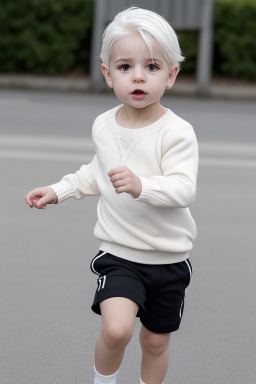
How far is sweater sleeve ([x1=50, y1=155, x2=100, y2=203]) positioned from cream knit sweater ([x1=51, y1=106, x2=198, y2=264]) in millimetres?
108

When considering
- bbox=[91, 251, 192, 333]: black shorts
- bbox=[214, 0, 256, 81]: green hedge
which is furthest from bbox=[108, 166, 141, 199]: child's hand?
bbox=[214, 0, 256, 81]: green hedge

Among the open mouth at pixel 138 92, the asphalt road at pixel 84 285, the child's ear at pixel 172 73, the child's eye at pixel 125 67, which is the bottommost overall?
the asphalt road at pixel 84 285

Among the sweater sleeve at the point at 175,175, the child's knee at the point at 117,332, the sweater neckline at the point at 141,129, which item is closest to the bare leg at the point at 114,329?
the child's knee at the point at 117,332

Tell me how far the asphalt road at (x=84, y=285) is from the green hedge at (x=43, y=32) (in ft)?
28.9

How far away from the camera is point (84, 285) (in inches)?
231

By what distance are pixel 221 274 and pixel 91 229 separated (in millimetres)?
1336

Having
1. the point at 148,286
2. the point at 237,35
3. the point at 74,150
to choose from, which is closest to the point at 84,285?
the point at 148,286

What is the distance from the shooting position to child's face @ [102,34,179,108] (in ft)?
11.5

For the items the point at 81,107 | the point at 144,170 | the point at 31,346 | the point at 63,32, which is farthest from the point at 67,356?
the point at 63,32

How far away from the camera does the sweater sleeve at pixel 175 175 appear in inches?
134

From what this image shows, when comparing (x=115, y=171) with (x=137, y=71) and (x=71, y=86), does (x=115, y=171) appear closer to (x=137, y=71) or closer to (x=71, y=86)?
(x=137, y=71)

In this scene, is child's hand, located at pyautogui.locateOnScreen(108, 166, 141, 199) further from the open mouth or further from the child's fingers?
the open mouth

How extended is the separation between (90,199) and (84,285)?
2572mm

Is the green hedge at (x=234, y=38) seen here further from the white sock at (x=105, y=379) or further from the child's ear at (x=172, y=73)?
the white sock at (x=105, y=379)
